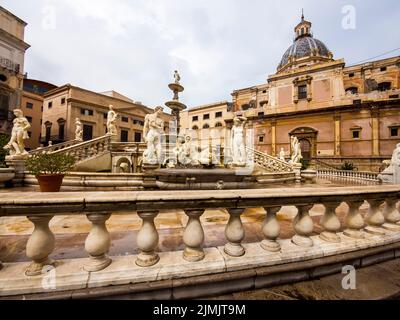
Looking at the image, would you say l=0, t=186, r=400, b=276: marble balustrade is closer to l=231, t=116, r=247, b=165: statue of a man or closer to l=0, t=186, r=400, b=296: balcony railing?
l=0, t=186, r=400, b=296: balcony railing

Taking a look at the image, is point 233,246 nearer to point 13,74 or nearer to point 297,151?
point 297,151

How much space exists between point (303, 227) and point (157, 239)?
5.11ft

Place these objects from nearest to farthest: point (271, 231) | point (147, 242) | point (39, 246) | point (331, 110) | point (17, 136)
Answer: point (39, 246) → point (147, 242) → point (271, 231) → point (17, 136) → point (331, 110)

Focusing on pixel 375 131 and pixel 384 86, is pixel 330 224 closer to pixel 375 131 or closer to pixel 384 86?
pixel 375 131

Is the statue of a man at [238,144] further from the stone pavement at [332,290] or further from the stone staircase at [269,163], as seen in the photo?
the stone pavement at [332,290]

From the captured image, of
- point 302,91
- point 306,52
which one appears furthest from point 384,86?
point 306,52

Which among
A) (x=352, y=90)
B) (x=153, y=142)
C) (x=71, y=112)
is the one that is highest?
(x=352, y=90)

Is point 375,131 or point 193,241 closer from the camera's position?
point 193,241

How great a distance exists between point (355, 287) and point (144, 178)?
237 inches

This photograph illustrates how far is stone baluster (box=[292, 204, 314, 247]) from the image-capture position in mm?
1940

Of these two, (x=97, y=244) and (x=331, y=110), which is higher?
(x=331, y=110)

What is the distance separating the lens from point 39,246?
1.41m

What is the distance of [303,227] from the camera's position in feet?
6.43

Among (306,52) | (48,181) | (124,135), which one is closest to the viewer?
(48,181)
